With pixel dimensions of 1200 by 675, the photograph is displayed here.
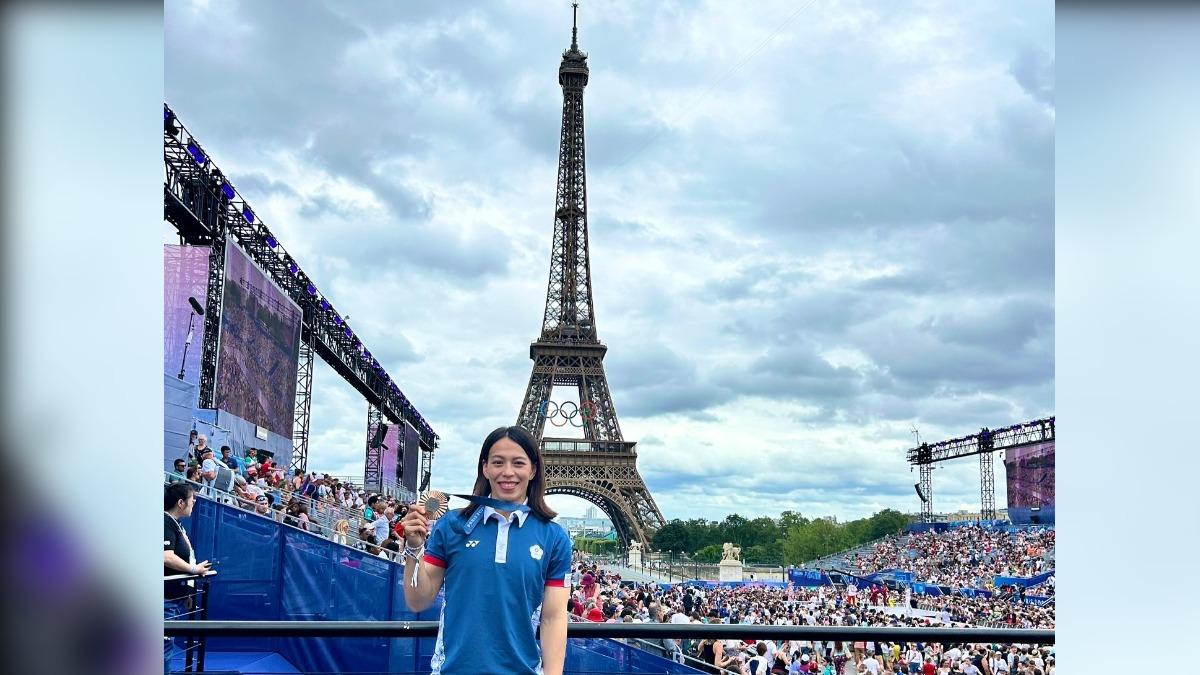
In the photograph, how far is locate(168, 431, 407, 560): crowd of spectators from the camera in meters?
7.62

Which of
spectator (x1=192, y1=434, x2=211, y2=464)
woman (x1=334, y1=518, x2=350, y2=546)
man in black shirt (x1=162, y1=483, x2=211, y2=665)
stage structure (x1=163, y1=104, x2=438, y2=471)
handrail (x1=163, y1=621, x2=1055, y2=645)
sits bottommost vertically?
woman (x1=334, y1=518, x2=350, y2=546)

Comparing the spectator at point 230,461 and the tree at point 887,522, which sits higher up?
the spectator at point 230,461

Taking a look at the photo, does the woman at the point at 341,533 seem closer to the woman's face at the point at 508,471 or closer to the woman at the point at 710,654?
the woman at the point at 710,654

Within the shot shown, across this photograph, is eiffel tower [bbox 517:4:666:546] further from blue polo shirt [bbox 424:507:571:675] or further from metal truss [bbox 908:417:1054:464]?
blue polo shirt [bbox 424:507:571:675]

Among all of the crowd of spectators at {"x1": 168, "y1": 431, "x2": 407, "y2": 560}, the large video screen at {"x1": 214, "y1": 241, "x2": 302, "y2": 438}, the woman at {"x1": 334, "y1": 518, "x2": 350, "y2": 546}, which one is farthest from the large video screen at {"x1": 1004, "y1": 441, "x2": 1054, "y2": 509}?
the woman at {"x1": 334, "y1": 518, "x2": 350, "y2": 546}

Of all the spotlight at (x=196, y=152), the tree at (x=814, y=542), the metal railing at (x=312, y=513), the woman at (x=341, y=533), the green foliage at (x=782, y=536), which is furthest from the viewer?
the tree at (x=814, y=542)

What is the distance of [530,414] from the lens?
118 ft

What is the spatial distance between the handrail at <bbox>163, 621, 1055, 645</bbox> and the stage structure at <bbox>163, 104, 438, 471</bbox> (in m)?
6.56

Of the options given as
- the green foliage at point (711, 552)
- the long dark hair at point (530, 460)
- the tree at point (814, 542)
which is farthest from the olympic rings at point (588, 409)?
the long dark hair at point (530, 460)

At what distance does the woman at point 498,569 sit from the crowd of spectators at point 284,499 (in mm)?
3364

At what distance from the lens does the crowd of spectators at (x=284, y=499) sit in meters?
7.62
